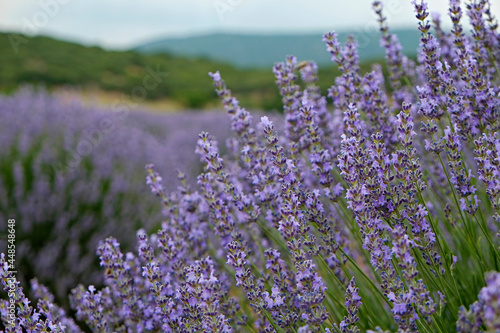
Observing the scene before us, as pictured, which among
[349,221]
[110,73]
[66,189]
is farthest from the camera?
[110,73]

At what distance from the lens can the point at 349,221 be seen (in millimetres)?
2053

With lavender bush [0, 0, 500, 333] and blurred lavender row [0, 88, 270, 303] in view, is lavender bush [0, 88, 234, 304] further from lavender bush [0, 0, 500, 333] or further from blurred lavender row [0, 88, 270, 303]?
lavender bush [0, 0, 500, 333]

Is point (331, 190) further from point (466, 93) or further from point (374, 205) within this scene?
point (466, 93)

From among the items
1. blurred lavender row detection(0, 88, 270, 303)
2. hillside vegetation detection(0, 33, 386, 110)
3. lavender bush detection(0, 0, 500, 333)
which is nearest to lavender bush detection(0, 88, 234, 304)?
blurred lavender row detection(0, 88, 270, 303)

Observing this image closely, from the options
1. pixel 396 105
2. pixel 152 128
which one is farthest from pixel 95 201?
pixel 152 128

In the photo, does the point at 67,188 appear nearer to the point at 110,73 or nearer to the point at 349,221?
the point at 349,221

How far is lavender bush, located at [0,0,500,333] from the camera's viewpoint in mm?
1496

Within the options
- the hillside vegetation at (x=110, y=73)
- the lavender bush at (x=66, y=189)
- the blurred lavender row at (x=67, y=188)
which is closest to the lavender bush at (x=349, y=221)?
the blurred lavender row at (x=67, y=188)

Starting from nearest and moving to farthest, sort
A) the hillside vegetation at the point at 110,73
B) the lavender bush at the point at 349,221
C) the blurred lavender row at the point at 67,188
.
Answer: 1. the lavender bush at the point at 349,221
2. the blurred lavender row at the point at 67,188
3. the hillside vegetation at the point at 110,73

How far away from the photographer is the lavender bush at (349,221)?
58.9 inches

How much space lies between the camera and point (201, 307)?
4.83 ft

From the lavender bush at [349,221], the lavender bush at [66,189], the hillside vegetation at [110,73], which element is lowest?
the lavender bush at [349,221]

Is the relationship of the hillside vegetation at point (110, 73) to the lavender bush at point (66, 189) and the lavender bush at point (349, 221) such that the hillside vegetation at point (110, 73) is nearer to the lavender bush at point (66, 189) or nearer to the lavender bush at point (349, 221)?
the lavender bush at point (66, 189)

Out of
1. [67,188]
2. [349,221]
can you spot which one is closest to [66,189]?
[67,188]
